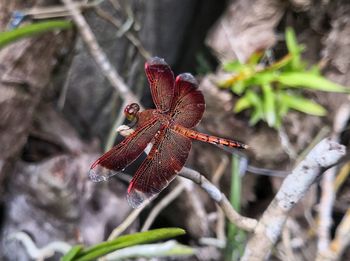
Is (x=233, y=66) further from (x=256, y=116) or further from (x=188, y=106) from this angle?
(x=188, y=106)

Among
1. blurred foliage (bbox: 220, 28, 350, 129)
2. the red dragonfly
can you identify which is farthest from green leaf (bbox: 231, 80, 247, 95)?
the red dragonfly

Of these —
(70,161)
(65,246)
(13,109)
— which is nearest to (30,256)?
(65,246)

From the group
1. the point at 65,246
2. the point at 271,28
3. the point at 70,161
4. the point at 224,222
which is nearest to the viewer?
the point at 65,246

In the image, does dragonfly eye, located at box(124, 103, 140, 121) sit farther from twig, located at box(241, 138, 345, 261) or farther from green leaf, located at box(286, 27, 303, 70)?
green leaf, located at box(286, 27, 303, 70)

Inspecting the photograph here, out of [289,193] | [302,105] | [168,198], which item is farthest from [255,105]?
[289,193]

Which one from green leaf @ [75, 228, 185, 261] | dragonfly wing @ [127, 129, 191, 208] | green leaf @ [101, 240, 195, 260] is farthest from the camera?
green leaf @ [101, 240, 195, 260]

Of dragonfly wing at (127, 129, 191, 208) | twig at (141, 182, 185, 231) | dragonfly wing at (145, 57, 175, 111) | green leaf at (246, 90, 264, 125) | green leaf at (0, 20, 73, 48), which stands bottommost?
twig at (141, 182, 185, 231)

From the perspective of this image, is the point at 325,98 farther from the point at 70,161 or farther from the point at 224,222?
the point at 70,161
